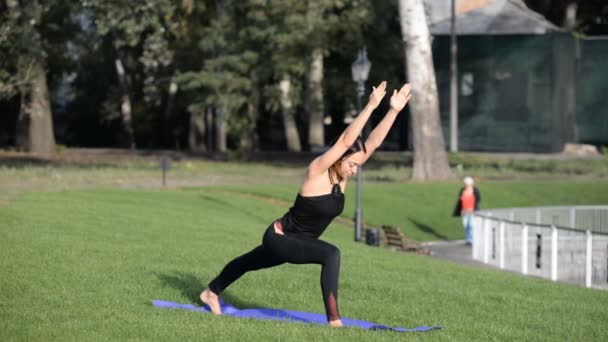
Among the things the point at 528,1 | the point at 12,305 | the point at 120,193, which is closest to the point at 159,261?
the point at 12,305

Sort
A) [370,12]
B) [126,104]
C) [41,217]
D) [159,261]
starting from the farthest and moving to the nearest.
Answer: [126,104]
[370,12]
[41,217]
[159,261]

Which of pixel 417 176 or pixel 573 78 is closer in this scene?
pixel 417 176

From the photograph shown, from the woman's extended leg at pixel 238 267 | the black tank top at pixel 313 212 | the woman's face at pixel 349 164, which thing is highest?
the woman's face at pixel 349 164

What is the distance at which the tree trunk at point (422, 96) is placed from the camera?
3766 cm

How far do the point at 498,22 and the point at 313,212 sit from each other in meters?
50.2

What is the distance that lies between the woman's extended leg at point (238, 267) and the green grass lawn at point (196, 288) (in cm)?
29

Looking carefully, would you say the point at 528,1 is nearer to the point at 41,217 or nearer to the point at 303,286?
the point at 41,217

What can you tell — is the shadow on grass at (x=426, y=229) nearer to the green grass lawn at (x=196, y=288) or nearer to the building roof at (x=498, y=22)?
the green grass lawn at (x=196, y=288)

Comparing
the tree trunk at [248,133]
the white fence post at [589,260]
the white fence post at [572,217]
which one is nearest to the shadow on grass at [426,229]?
the white fence post at [572,217]

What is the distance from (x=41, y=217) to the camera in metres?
20.0

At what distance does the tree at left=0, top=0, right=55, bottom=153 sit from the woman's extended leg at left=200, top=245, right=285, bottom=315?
2849cm

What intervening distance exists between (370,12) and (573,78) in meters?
16.6

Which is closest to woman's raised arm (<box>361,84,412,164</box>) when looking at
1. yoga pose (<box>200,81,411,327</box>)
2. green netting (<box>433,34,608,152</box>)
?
yoga pose (<box>200,81,411,327</box>)

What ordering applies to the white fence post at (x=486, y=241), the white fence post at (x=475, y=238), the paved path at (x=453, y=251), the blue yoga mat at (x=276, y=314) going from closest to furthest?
the blue yoga mat at (x=276, y=314), the white fence post at (x=486, y=241), the paved path at (x=453, y=251), the white fence post at (x=475, y=238)
